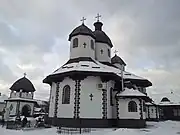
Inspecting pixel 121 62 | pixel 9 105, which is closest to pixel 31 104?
pixel 9 105

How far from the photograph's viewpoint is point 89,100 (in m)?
20.9

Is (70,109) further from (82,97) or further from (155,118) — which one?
(155,118)

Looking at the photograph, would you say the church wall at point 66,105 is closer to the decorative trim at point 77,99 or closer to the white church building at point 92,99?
the white church building at point 92,99

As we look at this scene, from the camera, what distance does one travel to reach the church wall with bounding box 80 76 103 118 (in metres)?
20.6

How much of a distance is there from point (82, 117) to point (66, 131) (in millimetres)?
3947

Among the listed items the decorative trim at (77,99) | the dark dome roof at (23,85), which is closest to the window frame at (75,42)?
the decorative trim at (77,99)

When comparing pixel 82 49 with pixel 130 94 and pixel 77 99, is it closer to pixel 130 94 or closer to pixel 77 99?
pixel 77 99

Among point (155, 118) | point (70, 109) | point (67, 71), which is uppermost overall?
point (67, 71)

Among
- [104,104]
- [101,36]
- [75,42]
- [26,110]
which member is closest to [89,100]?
[104,104]

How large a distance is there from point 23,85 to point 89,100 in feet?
68.7

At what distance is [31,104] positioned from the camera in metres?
37.3

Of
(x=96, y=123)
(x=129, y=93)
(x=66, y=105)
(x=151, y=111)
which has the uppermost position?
(x=129, y=93)

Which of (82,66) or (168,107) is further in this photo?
(168,107)

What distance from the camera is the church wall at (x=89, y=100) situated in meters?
20.6
